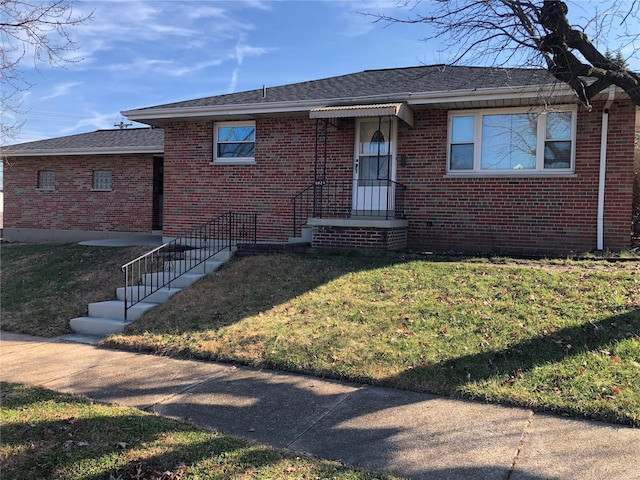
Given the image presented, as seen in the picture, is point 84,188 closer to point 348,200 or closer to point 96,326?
point 348,200

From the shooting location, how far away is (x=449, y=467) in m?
3.46

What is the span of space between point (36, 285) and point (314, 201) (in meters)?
6.16

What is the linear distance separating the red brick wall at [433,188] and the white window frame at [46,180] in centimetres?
695

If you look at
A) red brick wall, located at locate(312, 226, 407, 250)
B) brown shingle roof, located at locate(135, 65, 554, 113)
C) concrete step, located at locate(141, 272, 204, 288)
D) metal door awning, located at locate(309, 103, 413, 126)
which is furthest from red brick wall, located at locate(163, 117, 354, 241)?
concrete step, located at locate(141, 272, 204, 288)

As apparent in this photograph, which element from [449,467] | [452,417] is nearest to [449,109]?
[452,417]

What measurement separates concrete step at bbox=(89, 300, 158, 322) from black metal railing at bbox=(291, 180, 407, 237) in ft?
14.0

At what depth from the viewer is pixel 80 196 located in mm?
16938

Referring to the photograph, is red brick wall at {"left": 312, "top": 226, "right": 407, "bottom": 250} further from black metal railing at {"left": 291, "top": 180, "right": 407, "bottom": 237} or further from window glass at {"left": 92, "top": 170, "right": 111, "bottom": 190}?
window glass at {"left": 92, "top": 170, "right": 111, "bottom": 190}

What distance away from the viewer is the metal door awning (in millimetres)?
9914

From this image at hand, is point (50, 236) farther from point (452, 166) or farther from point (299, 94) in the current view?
point (452, 166)

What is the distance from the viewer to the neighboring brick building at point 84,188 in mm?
16266

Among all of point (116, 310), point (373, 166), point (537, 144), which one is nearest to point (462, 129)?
point (537, 144)

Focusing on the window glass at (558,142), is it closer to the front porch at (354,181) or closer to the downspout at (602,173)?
the downspout at (602,173)

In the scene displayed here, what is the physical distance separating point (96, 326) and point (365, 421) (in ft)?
16.8
